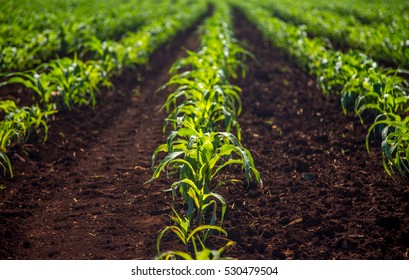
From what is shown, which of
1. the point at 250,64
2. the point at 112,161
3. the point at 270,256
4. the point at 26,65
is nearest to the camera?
the point at 270,256

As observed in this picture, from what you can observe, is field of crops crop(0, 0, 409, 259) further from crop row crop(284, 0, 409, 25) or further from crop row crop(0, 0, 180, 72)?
crop row crop(284, 0, 409, 25)

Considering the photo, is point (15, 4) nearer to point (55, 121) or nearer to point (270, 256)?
point (55, 121)

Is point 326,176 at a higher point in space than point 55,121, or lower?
higher

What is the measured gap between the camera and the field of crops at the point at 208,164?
270 centimetres

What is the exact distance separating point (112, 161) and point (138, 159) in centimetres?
24

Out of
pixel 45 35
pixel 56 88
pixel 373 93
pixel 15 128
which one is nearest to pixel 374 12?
pixel 45 35

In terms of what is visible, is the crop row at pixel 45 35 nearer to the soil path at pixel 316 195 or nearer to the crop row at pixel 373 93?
the soil path at pixel 316 195

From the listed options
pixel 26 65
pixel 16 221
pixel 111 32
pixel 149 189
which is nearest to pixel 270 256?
pixel 149 189

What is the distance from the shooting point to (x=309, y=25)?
40.2ft

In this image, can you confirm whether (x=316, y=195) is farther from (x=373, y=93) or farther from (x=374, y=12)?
(x=374, y=12)

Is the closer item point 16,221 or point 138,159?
point 16,221

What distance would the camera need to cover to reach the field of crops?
8.87 feet

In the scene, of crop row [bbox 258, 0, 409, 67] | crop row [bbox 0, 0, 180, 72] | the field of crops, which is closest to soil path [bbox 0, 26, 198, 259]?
the field of crops

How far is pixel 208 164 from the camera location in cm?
273
